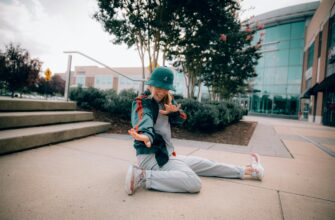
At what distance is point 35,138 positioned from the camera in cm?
326

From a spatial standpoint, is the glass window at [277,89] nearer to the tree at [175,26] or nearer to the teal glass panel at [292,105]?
the teal glass panel at [292,105]

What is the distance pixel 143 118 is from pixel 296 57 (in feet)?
108

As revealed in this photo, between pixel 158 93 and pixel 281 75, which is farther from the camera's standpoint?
pixel 281 75

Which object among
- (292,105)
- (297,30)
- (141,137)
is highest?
(297,30)

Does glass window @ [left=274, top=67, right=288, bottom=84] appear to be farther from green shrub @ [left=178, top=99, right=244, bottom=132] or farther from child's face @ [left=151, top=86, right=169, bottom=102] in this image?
child's face @ [left=151, top=86, right=169, bottom=102]

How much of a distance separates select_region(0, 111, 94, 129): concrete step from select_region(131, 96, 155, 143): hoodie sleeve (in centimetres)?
269

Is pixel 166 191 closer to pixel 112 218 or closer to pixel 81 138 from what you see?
pixel 112 218

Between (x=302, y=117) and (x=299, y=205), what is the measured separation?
2895 cm

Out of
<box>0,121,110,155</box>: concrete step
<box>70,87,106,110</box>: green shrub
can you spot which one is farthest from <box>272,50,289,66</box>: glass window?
<box>0,121,110,155</box>: concrete step

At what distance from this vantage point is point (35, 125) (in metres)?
3.91

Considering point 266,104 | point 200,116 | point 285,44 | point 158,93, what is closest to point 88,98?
point 200,116

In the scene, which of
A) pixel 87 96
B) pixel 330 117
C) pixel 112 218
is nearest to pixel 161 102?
pixel 112 218

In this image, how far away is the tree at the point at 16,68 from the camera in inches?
523

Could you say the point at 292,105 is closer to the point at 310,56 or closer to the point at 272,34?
the point at 310,56
